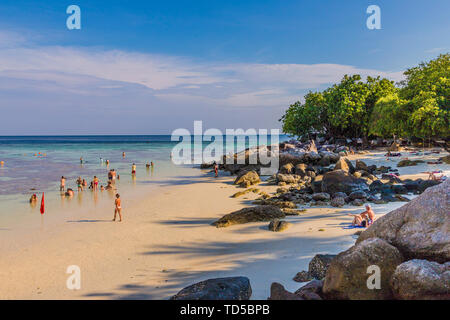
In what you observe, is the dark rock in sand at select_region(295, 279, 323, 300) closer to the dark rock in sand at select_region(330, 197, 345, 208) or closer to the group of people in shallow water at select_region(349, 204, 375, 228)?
the group of people in shallow water at select_region(349, 204, 375, 228)

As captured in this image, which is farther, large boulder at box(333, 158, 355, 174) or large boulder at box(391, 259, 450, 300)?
large boulder at box(333, 158, 355, 174)

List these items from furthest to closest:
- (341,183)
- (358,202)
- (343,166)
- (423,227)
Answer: (343,166), (341,183), (358,202), (423,227)

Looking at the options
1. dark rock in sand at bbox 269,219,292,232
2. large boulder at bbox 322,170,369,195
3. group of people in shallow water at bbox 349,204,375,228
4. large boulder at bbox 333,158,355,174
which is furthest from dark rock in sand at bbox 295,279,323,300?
large boulder at bbox 333,158,355,174

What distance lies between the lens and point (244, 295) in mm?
7254

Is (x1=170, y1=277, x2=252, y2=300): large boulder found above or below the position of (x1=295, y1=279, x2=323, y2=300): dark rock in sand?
below

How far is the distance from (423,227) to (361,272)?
1.88 meters

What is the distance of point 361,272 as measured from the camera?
6355 millimetres

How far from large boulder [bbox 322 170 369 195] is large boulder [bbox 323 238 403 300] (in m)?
13.7

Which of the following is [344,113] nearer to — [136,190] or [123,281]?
[136,190]

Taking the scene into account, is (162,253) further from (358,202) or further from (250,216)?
(358,202)

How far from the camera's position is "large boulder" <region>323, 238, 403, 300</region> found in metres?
6.30

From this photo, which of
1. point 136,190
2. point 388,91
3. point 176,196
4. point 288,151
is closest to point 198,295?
point 176,196

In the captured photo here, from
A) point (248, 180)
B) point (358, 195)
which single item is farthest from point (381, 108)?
point (358, 195)

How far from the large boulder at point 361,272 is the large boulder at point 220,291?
6.02ft
